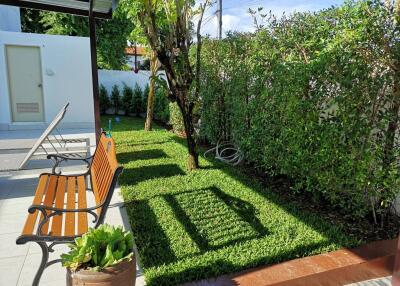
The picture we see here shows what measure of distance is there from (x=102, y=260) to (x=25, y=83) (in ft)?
30.3

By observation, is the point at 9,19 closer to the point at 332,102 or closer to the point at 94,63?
the point at 94,63

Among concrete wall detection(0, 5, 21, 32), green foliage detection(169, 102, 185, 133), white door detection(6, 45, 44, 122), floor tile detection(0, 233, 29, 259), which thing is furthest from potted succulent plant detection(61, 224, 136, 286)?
concrete wall detection(0, 5, 21, 32)

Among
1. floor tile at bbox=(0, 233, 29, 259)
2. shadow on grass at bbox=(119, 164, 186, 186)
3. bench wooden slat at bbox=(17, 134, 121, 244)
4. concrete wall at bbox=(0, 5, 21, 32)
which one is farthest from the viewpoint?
concrete wall at bbox=(0, 5, 21, 32)

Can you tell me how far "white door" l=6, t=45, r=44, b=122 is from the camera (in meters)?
9.37

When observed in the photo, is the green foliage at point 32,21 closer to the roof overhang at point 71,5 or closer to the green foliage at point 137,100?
the green foliage at point 137,100

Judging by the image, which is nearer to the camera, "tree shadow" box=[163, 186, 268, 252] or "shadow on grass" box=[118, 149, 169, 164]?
"tree shadow" box=[163, 186, 268, 252]

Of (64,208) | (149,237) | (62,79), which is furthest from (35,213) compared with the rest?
(62,79)

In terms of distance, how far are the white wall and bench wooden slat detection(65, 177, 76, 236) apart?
7.06 meters

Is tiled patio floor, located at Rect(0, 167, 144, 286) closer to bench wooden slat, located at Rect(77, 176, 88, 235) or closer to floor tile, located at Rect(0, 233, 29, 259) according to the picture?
floor tile, located at Rect(0, 233, 29, 259)

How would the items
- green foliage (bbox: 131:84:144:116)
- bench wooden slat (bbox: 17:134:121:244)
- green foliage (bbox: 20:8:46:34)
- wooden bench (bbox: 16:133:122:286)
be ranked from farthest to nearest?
green foliage (bbox: 20:8:46:34) < green foliage (bbox: 131:84:144:116) < bench wooden slat (bbox: 17:134:121:244) < wooden bench (bbox: 16:133:122:286)

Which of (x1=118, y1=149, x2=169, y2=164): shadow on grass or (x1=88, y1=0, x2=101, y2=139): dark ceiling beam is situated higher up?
(x1=88, y1=0, x2=101, y2=139): dark ceiling beam

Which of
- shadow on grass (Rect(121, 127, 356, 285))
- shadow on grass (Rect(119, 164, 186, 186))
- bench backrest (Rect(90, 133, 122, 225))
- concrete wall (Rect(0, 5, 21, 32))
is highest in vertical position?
concrete wall (Rect(0, 5, 21, 32))

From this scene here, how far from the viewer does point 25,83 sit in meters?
9.55

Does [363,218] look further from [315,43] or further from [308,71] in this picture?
[315,43]
